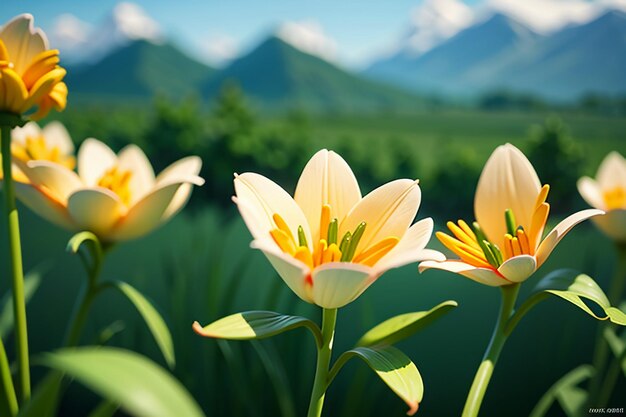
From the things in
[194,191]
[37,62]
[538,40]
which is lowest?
[194,191]

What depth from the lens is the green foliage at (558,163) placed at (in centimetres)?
74

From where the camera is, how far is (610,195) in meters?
0.55

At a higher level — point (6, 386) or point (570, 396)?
point (6, 386)

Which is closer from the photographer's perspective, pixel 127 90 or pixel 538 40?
pixel 538 40

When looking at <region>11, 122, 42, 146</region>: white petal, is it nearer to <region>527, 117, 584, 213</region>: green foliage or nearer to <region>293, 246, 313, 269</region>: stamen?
<region>293, 246, 313, 269</region>: stamen

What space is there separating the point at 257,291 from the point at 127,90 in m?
0.54

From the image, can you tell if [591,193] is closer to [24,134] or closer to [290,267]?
[290,267]

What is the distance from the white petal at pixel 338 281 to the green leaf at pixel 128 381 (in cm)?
9

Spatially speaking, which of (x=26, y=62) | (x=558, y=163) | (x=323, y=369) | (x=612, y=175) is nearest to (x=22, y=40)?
(x=26, y=62)

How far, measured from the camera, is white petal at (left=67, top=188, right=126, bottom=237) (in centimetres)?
34

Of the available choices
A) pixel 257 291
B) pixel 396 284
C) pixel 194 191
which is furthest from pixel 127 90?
pixel 396 284

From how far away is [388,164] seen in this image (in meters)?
0.81

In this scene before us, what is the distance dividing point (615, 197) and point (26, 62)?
509 millimetres

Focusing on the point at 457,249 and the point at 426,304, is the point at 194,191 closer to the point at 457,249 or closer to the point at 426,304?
the point at 426,304
